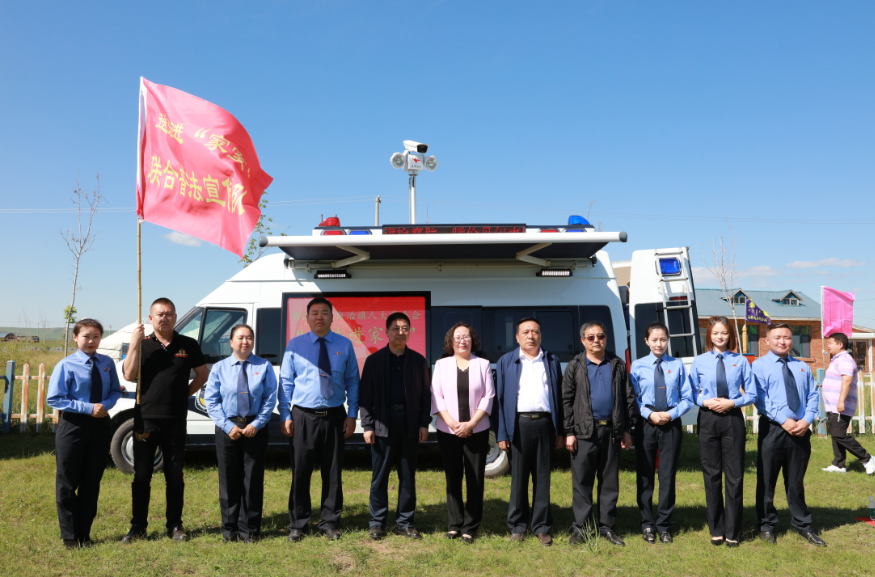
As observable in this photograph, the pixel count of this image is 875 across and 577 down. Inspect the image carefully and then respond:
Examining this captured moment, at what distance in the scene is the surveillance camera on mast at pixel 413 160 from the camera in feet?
32.6

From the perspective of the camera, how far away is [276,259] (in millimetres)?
7648

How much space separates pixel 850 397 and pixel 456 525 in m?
6.05

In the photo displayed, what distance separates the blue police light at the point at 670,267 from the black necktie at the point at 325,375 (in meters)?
4.59

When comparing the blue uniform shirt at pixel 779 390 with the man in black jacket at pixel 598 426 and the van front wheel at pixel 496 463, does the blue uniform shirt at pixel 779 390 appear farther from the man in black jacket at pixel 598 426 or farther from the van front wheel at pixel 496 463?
the van front wheel at pixel 496 463

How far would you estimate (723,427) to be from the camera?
4.98m

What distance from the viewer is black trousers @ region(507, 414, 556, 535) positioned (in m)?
4.98

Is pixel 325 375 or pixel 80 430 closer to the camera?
pixel 80 430

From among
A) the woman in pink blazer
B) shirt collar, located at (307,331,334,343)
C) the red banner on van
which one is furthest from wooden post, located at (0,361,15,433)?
the woman in pink blazer

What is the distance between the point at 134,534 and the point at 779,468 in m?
5.45

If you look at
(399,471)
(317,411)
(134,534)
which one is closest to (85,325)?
(134,534)

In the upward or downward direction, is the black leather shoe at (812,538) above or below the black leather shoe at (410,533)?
below

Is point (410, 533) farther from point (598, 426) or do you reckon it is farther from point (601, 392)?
point (601, 392)

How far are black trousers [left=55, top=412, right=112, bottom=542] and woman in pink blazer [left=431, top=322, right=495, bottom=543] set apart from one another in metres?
2.77

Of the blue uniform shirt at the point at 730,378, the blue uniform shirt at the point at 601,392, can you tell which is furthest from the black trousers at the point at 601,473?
the blue uniform shirt at the point at 730,378
